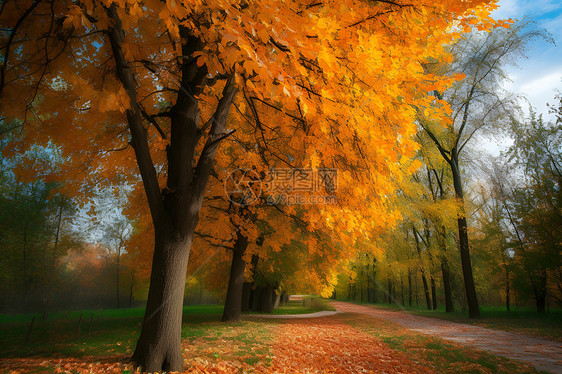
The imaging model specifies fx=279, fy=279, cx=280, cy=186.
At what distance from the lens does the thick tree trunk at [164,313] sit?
408 centimetres

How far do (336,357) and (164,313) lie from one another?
12.7 ft

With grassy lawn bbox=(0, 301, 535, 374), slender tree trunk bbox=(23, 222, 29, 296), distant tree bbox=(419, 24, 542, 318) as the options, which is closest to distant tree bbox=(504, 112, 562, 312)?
distant tree bbox=(419, 24, 542, 318)

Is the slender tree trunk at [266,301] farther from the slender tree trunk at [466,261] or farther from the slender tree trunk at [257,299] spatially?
the slender tree trunk at [466,261]

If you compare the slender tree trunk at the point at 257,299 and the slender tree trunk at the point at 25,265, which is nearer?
the slender tree trunk at the point at 25,265

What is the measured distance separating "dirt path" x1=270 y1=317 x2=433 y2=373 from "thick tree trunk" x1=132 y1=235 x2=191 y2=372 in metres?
1.78

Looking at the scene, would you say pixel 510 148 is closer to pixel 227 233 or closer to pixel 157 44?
pixel 227 233

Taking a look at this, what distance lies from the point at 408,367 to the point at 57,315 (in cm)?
2544

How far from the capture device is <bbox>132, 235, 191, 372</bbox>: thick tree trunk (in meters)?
4.08

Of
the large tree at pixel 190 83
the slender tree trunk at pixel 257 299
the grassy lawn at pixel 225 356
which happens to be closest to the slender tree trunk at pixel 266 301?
the slender tree trunk at pixel 257 299

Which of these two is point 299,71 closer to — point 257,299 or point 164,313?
point 164,313

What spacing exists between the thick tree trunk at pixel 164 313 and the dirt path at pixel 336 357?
1.78 m

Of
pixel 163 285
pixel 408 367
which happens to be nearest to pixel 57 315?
pixel 163 285

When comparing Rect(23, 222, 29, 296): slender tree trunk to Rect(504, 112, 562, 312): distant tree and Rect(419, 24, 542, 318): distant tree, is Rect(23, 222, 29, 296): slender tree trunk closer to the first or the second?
Rect(419, 24, 542, 318): distant tree

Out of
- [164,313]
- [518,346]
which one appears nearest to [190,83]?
[164,313]
